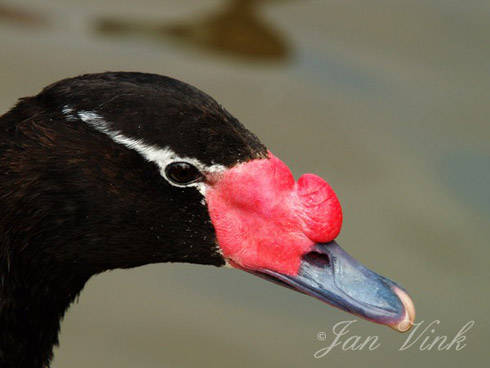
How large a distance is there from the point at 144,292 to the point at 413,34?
9.56 ft

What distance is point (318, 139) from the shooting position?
6.41m

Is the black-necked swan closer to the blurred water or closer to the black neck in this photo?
the black neck

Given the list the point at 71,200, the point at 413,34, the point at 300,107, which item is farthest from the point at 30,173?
the point at 413,34

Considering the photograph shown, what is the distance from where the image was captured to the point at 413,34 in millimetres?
7191

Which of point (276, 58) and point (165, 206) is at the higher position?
point (276, 58)

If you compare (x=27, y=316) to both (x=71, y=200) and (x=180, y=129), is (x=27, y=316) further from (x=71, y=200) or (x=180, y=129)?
(x=180, y=129)

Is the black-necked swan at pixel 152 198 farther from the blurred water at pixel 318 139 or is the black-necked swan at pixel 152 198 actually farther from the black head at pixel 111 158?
the blurred water at pixel 318 139

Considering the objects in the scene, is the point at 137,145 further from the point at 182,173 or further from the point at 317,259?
the point at 317,259

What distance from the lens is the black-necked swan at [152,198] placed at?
3227 millimetres

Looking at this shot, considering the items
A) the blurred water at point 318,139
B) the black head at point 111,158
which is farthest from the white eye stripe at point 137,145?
the blurred water at point 318,139

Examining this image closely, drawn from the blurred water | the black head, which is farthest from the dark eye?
the blurred water

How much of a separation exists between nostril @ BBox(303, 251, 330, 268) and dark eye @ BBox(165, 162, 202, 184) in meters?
0.46

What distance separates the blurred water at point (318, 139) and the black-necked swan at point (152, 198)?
79.4 inches

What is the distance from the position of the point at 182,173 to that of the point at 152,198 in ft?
0.51
